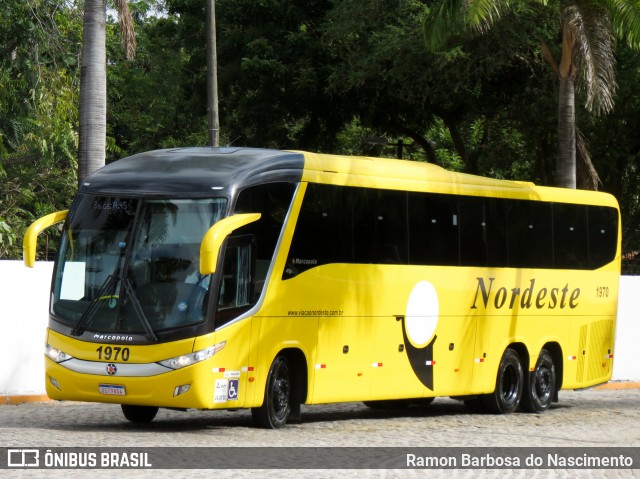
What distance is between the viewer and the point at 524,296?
21875 millimetres

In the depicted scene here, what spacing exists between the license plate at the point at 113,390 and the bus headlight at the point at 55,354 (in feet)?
2.18

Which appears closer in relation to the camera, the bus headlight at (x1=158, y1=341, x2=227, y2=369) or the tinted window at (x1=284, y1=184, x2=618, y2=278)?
the bus headlight at (x1=158, y1=341, x2=227, y2=369)

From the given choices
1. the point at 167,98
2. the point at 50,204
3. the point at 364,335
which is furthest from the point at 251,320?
the point at 167,98

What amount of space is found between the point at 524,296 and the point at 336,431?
618 cm

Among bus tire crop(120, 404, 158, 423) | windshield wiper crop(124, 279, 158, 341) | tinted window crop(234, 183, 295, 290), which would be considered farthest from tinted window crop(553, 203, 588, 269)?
windshield wiper crop(124, 279, 158, 341)

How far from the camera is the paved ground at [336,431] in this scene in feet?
40.8

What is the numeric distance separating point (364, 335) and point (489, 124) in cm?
2756

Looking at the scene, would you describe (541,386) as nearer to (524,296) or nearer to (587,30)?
(524,296)

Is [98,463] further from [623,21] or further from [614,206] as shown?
[623,21]

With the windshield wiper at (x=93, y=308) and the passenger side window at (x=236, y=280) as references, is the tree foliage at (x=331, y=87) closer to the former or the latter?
the windshield wiper at (x=93, y=308)

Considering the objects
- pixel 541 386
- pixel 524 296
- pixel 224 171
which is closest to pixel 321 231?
pixel 224 171

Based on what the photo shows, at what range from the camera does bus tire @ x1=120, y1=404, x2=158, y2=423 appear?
17.3 m

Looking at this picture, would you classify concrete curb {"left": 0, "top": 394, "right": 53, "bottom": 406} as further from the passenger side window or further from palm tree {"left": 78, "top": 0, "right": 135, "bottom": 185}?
the passenger side window

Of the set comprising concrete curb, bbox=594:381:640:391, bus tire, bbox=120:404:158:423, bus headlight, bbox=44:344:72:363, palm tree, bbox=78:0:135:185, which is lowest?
concrete curb, bbox=594:381:640:391
